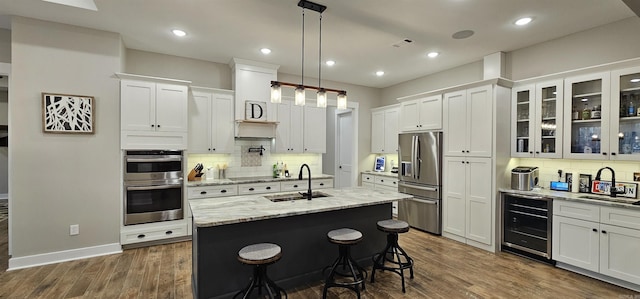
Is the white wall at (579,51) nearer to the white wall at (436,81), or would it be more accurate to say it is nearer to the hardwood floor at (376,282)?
the white wall at (436,81)

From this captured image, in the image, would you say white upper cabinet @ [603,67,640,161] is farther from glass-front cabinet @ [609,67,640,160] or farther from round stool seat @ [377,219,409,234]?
round stool seat @ [377,219,409,234]

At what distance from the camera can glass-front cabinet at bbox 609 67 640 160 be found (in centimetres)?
304

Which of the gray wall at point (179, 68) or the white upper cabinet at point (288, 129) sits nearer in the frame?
the gray wall at point (179, 68)

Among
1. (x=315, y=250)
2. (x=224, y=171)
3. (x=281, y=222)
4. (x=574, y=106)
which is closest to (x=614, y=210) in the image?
(x=574, y=106)

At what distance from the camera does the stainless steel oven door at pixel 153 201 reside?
12.6 ft

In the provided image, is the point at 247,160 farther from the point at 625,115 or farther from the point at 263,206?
the point at 625,115

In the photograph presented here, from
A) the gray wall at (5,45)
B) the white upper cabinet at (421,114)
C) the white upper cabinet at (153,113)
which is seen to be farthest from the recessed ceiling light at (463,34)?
the gray wall at (5,45)

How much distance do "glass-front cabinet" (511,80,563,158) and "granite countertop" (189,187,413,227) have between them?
6.98 ft

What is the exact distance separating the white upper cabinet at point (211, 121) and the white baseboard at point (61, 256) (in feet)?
5.53

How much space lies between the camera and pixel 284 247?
9.27 ft

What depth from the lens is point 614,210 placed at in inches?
116

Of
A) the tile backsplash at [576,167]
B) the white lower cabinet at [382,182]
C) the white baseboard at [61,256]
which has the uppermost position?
the tile backsplash at [576,167]

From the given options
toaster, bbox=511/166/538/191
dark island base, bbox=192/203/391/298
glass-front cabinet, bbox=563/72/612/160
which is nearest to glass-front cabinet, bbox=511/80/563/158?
glass-front cabinet, bbox=563/72/612/160

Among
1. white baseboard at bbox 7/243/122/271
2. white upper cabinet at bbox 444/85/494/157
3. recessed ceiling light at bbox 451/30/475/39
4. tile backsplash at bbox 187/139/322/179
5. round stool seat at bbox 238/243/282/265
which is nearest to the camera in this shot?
round stool seat at bbox 238/243/282/265
